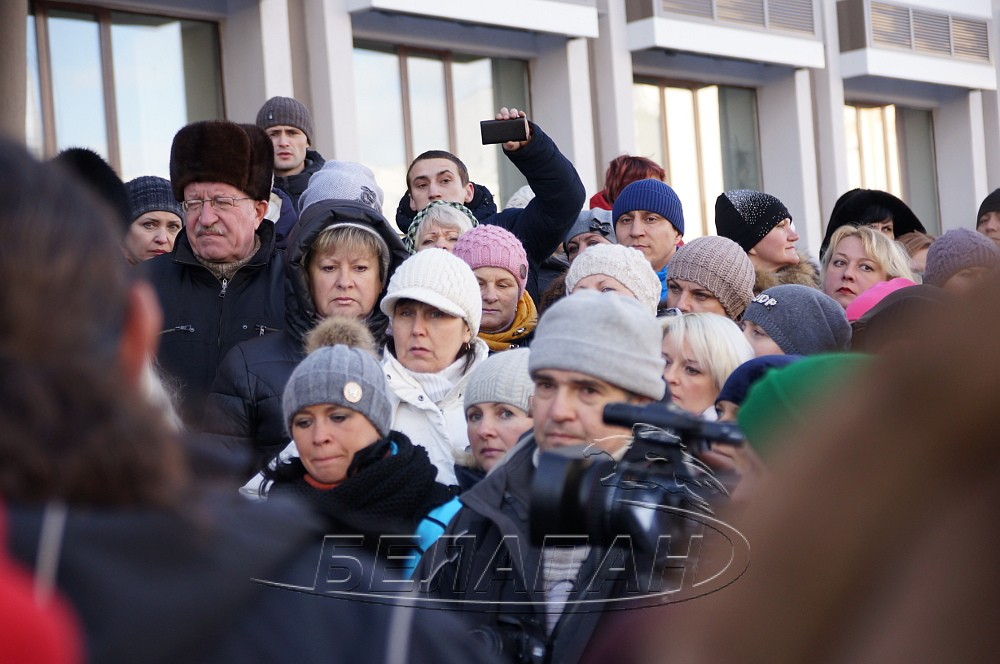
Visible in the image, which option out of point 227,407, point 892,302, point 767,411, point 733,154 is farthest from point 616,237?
point 733,154

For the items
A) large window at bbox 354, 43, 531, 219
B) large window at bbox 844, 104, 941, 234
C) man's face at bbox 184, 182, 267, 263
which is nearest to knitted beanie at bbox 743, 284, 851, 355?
man's face at bbox 184, 182, 267, 263

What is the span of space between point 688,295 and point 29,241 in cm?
403

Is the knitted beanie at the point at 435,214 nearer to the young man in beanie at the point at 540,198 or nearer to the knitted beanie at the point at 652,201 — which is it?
the young man in beanie at the point at 540,198

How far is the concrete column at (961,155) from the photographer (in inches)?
670

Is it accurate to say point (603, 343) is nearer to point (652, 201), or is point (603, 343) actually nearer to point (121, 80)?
point (652, 201)

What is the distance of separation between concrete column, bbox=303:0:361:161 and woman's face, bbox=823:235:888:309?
543cm

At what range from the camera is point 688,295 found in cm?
480

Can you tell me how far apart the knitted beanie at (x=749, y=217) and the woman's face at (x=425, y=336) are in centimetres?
224

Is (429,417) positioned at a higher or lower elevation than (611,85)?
lower

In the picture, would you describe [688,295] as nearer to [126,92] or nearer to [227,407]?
[227,407]

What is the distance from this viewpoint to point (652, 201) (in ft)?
18.0

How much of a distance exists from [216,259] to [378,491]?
159 centimetres

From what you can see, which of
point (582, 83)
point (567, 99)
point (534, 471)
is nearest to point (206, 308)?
point (534, 471)

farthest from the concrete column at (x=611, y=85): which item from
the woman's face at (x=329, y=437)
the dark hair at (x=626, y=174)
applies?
the woman's face at (x=329, y=437)
